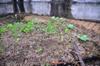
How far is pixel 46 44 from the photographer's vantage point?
647 cm

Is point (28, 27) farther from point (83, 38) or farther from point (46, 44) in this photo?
point (83, 38)

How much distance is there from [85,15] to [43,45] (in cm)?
401

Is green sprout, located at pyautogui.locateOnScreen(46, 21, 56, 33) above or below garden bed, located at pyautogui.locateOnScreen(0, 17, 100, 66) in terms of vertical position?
above

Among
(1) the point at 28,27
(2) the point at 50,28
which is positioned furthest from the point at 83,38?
(1) the point at 28,27

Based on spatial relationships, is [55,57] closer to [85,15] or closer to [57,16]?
[57,16]

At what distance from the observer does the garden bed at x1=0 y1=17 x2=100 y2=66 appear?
590 cm

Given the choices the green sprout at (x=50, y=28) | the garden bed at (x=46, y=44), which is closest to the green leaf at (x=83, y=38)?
the garden bed at (x=46, y=44)

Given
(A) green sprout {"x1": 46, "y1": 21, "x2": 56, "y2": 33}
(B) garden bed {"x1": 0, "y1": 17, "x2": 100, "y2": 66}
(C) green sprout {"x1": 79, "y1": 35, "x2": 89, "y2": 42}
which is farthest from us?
(A) green sprout {"x1": 46, "y1": 21, "x2": 56, "y2": 33}

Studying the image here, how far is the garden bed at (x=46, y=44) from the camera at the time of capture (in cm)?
590

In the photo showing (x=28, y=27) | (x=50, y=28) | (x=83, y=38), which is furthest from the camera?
(x=28, y=27)

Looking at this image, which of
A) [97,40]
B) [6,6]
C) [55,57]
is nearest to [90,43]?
[97,40]

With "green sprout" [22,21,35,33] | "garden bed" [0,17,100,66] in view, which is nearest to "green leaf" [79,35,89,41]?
"garden bed" [0,17,100,66]

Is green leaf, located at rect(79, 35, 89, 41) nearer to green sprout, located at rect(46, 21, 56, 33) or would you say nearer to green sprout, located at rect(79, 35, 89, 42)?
green sprout, located at rect(79, 35, 89, 42)

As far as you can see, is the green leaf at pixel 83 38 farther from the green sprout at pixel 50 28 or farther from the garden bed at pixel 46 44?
the green sprout at pixel 50 28
